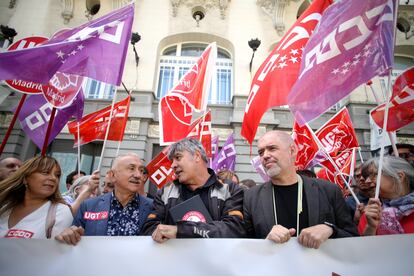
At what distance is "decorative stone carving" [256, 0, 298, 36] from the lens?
10750mm

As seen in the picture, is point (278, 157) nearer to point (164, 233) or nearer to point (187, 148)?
point (187, 148)

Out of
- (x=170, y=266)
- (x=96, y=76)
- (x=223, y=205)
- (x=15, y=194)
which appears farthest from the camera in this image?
(x=96, y=76)

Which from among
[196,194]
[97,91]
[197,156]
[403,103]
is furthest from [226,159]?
[97,91]

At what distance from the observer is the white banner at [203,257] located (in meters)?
1.48

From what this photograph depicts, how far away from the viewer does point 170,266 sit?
1.59 metres

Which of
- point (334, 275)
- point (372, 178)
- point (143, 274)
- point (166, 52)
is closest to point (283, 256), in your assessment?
point (334, 275)

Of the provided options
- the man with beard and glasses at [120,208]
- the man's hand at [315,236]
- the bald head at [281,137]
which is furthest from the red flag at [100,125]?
the man's hand at [315,236]

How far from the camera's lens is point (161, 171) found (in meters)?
5.08

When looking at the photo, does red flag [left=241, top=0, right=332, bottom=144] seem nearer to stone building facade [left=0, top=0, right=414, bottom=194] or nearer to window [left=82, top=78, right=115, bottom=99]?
stone building facade [left=0, top=0, right=414, bottom=194]

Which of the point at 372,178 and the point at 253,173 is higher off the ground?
the point at 372,178

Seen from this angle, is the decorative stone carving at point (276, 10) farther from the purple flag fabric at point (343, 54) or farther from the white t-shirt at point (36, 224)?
the white t-shirt at point (36, 224)

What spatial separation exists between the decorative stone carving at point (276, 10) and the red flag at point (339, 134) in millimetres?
6536

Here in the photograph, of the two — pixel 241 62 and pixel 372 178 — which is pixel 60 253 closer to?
pixel 372 178

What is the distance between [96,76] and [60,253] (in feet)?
6.33
